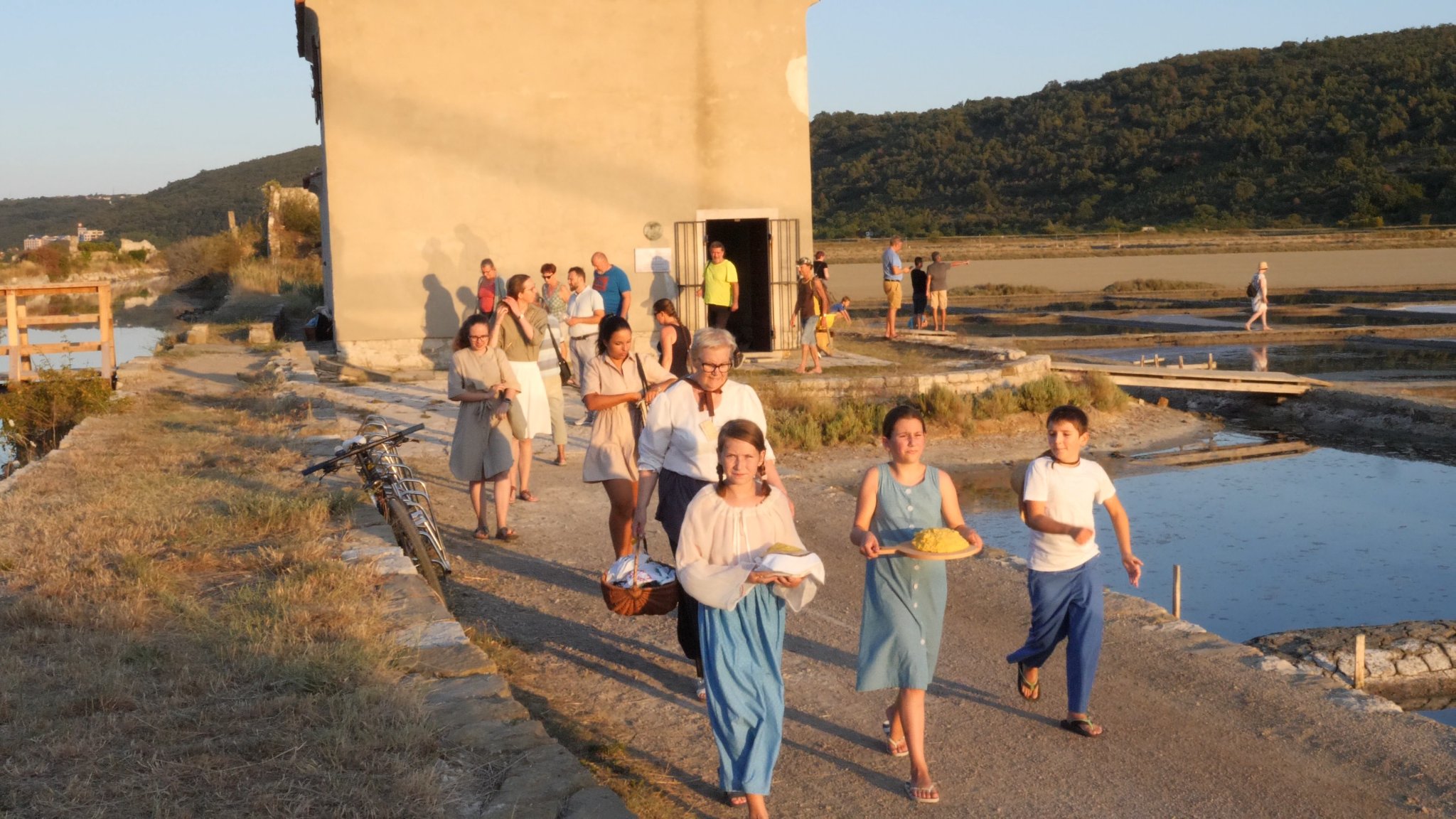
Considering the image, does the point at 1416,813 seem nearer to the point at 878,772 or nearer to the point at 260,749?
the point at 878,772

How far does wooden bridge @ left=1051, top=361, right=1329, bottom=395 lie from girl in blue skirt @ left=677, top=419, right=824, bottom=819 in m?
14.9

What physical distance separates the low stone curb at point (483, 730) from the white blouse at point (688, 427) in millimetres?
1208

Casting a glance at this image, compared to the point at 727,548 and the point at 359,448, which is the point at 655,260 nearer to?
the point at 359,448

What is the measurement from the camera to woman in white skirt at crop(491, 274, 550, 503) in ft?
33.5

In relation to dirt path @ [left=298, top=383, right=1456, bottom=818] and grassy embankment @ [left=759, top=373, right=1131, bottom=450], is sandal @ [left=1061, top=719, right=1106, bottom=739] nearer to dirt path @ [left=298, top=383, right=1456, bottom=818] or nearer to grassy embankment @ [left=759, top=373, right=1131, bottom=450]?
dirt path @ [left=298, top=383, right=1456, bottom=818]

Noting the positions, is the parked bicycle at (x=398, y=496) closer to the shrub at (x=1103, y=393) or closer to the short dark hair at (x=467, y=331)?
the short dark hair at (x=467, y=331)

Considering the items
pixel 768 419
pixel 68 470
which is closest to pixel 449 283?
pixel 768 419

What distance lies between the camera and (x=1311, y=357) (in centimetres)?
2480

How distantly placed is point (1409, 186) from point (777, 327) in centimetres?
5875

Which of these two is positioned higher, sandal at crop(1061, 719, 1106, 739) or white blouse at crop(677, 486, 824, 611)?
white blouse at crop(677, 486, 824, 611)

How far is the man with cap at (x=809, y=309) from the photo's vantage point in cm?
1778

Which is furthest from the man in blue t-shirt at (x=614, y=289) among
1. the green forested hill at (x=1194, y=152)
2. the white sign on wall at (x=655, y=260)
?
the green forested hill at (x=1194, y=152)

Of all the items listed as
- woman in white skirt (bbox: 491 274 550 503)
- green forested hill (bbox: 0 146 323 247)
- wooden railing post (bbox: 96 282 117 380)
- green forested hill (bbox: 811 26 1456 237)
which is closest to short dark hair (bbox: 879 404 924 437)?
woman in white skirt (bbox: 491 274 550 503)

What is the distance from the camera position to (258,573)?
7.27 meters
